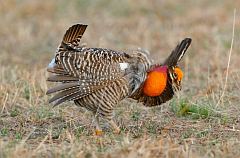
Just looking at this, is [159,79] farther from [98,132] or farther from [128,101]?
[128,101]

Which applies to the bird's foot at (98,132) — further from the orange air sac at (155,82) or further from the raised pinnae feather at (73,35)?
the raised pinnae feather at (73,35)

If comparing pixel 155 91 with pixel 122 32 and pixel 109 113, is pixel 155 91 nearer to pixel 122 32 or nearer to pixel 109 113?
pixel 109 113

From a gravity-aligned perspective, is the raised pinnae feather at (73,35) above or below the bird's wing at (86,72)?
above

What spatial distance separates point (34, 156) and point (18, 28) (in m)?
7.81

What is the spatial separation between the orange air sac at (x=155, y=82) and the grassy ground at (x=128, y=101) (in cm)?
41

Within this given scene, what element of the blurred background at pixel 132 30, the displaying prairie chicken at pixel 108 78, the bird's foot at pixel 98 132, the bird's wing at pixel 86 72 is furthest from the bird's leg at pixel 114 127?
the blurred background at pixel 132 30

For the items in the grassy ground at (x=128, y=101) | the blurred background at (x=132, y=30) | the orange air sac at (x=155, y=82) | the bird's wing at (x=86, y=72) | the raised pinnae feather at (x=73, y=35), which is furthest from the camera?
the blurred background at (x=132, y=30)

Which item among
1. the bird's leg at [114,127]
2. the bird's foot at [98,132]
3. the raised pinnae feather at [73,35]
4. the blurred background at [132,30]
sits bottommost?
the bird's foot at [98,132]

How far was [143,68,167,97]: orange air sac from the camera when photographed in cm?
661

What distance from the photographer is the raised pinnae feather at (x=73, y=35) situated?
7.03 m

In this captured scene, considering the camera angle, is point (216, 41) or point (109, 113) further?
point (216, 41)

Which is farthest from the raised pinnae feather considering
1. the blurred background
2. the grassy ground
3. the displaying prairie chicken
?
the blurred background

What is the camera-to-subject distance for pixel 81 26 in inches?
280

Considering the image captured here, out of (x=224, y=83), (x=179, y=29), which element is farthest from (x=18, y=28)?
(x=224, y=83)
